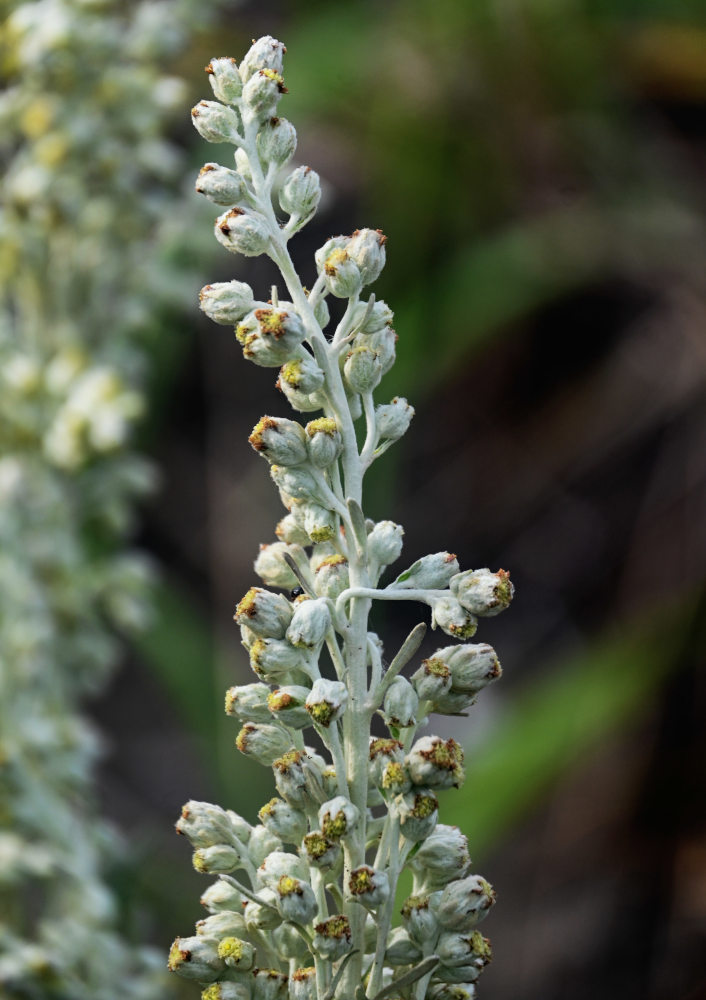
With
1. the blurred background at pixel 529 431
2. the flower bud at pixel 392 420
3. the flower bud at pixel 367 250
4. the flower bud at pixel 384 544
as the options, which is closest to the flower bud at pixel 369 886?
the flower bud at pixel 384 544

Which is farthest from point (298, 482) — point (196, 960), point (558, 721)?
point (558, 721)

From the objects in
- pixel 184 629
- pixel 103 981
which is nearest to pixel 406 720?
pixel 103 981

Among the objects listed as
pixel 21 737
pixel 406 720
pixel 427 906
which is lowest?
pixel 427 906

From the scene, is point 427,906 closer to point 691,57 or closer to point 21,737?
point 21,737

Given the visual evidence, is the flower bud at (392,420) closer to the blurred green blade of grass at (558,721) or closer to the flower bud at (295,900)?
the flower bud at (295,900)

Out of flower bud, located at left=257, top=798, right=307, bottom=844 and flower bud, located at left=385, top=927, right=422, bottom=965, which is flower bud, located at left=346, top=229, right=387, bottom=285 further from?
flower bud, located at left=385, top=927, right=422, bottom=965

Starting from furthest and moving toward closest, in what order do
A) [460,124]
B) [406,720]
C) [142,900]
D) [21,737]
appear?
[460,124]
[142,900]
[21,737]
[406,720]

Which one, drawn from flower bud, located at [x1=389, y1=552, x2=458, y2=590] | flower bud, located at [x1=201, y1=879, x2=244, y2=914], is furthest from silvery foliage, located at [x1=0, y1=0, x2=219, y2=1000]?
flower bud, located at [x1=389, y1=552, x2=458, y2=590]
